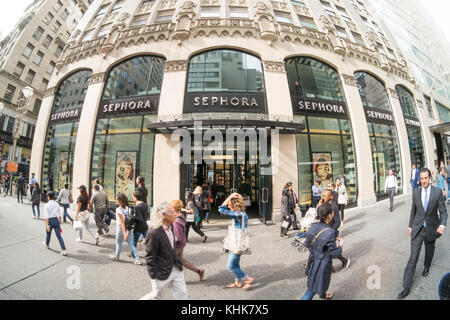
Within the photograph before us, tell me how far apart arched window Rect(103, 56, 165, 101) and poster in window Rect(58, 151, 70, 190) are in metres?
3.81

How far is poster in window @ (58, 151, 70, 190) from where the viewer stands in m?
8.98

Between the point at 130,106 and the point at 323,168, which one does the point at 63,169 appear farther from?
the point at 323,168

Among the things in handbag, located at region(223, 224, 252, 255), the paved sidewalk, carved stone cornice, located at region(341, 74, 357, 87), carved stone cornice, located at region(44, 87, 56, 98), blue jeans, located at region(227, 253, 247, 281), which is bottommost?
the paved sidewalk

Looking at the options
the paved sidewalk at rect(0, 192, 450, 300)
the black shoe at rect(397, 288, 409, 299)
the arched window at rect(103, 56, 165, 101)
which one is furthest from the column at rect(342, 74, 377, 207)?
the arched window at rect(103, 56, 165, 101)

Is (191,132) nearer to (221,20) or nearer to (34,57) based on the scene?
(221,20)

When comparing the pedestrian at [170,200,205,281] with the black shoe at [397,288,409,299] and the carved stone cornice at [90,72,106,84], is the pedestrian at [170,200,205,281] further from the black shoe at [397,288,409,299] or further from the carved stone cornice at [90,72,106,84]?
the carved stone cornice at [90,72,106,84]

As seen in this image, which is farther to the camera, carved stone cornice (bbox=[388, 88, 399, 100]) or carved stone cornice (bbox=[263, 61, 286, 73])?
carved stone cornice (bbox=[388, 88, 399, 100])

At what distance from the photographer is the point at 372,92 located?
10742 millimetres

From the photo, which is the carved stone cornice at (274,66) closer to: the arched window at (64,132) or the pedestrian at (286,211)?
the pedestrian at (286,211)

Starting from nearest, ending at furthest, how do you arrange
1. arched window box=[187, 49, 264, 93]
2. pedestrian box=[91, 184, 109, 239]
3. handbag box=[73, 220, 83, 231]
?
handbag box=[73, 220, 83, 231], pedestrian box=[91, 184, 109, 239], arched window box=[187, 49, 264, 93]

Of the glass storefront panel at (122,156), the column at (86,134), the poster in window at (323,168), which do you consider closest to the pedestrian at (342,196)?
the poster in window at (323,168)

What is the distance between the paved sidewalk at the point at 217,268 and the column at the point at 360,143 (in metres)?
3.46

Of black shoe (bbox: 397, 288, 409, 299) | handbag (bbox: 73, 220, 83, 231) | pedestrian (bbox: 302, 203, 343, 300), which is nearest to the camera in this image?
pedestrian (bbox: 302, 203, 343, 300)

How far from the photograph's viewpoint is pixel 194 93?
8633mm
